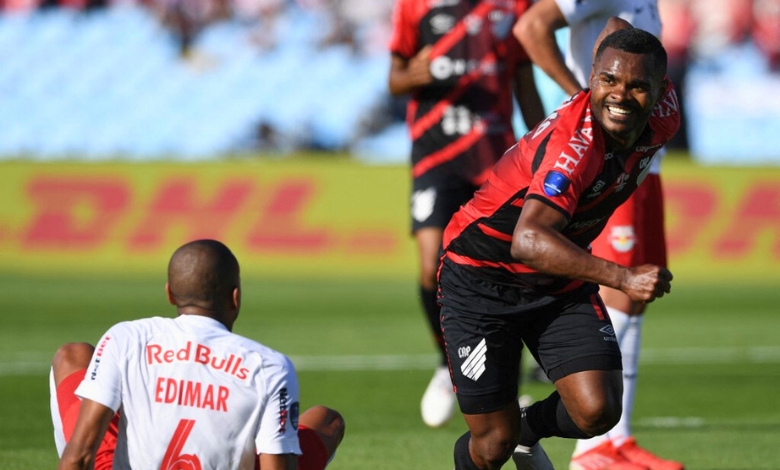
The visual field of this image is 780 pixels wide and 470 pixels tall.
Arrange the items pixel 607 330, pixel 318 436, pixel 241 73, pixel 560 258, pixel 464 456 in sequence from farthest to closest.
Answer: pixel 241 73 → pixel 464 456 → pixel 607 330 → pixel 318 436 → pixel 560 258

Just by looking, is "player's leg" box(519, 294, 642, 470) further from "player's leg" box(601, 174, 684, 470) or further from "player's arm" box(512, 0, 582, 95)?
"player's arm" box(512, 0, 582, 95)

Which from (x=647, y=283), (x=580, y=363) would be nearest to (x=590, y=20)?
(x=580, y=363)

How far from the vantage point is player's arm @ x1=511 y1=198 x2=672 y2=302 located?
4.25 meters

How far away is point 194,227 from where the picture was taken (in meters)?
17.4

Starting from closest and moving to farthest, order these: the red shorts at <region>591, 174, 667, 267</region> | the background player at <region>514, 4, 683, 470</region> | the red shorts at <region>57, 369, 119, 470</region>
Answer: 1. the red shorts at <region>57, 369, 119, 470</region>
2. the background player at <region>514, 4, 683, 470</region>
3. the red shorts at <region>591, 174, 667, 267</region>

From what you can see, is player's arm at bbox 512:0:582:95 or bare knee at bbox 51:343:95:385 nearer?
bare knee at bbox 51:343:95:385

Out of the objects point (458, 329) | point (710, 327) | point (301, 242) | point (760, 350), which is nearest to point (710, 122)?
point (301, 242)

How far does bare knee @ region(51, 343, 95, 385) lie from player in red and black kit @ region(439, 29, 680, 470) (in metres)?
1.48

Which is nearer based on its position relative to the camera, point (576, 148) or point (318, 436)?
point (576, 148)

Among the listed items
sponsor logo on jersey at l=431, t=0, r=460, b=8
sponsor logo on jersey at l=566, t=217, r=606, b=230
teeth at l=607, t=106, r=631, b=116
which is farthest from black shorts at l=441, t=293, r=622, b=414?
sponsor logo on jersey at l=431, t=0, r=460, b=8

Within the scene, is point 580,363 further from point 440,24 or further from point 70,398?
point 440,24

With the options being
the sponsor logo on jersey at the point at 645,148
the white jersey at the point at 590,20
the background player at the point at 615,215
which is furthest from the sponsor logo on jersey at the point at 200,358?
the white jersey at the point at 590,20

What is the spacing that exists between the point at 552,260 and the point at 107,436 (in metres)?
1.71

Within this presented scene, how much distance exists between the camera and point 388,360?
1091cm
